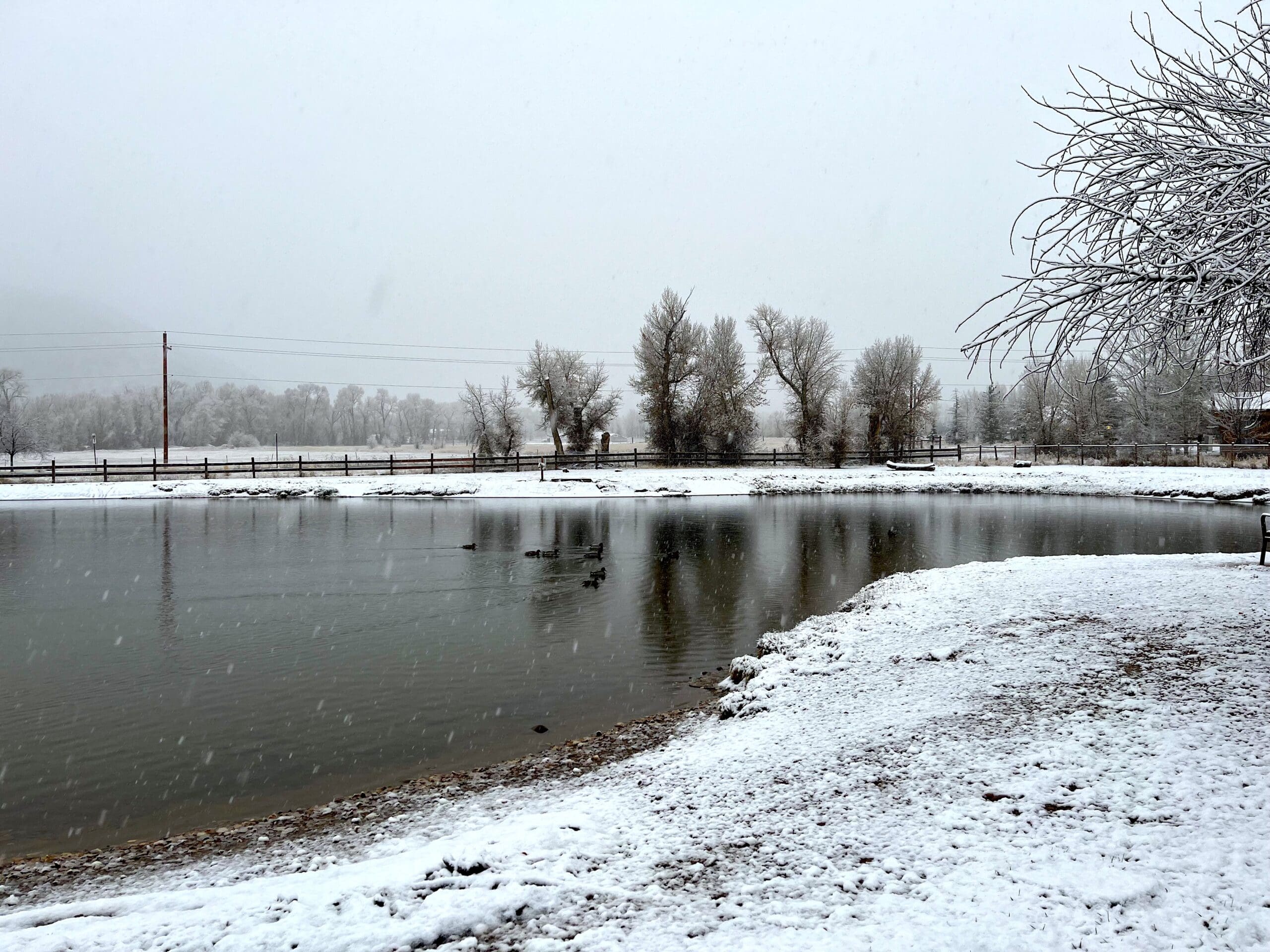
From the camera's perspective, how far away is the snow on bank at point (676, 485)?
116 ft

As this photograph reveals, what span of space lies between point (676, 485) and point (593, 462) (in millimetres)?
13395

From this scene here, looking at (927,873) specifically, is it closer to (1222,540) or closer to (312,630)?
(312,630)

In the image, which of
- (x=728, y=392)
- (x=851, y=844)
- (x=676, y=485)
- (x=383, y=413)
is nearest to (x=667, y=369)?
(x=728, y=392)

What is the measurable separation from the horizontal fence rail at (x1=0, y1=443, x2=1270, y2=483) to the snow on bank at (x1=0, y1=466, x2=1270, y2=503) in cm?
213

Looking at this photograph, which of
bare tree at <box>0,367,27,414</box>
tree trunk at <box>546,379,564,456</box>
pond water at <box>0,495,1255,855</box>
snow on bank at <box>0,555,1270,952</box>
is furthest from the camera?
bare tree at <box>0,367,27,414</box>

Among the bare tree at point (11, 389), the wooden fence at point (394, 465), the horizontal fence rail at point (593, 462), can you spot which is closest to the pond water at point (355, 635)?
the wooden fence at point (394, 465)

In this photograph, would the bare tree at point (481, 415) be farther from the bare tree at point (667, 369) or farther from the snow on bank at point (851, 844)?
the snow on bank at point (851, 844)

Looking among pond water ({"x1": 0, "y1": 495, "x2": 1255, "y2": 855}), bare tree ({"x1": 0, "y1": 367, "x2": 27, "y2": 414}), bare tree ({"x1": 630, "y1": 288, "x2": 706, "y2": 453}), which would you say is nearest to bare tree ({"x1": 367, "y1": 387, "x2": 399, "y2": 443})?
Answer: bare tree ({"x1": 0, "y1": 367, "x2": 27, "y2": 414})

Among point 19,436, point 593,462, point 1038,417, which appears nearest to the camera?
point 593,462

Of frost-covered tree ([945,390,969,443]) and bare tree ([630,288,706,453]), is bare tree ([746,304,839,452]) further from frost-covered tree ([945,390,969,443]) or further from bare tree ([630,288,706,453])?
frost-covered tree ([945,390,969,443])

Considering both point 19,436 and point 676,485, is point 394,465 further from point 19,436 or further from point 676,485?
point 19,436

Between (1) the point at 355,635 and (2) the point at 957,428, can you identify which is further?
(2) the point at 957,428

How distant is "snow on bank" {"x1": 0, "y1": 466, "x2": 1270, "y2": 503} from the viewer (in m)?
35.5

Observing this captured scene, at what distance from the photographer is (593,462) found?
51438mm
